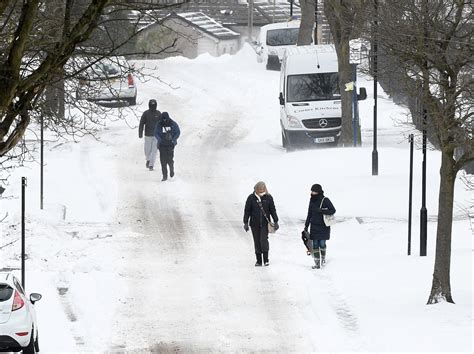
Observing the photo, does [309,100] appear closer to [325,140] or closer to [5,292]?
[325,140]

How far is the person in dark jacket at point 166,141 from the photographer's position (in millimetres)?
27000

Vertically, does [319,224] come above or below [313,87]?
below

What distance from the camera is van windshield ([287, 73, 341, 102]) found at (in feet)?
107

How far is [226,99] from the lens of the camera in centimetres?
4359

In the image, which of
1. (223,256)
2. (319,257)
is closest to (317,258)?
(319,257)

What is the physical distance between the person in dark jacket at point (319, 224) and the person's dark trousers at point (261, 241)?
734mm

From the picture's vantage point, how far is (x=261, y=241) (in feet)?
63.9

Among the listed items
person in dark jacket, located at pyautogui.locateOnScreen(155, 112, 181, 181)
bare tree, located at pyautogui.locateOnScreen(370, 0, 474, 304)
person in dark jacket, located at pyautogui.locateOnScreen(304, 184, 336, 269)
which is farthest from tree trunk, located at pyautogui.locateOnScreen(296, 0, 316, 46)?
bare tree, located at pyautogui.locateOnScreen(370, 0, 474, 304)

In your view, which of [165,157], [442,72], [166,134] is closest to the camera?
[442,72]

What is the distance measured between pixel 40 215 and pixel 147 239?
2207 millimetres

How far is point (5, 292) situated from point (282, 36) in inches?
1624

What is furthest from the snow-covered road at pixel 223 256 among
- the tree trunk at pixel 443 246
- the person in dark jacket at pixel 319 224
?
the person in dark jacket at pixel 319 224

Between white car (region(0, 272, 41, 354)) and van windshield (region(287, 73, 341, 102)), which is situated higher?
van windshield (region(287, 73, 341, 102))

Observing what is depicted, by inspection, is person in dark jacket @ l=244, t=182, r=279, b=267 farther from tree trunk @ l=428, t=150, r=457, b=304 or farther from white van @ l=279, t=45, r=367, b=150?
white van @ l=279, t=45, r=367, b=150
